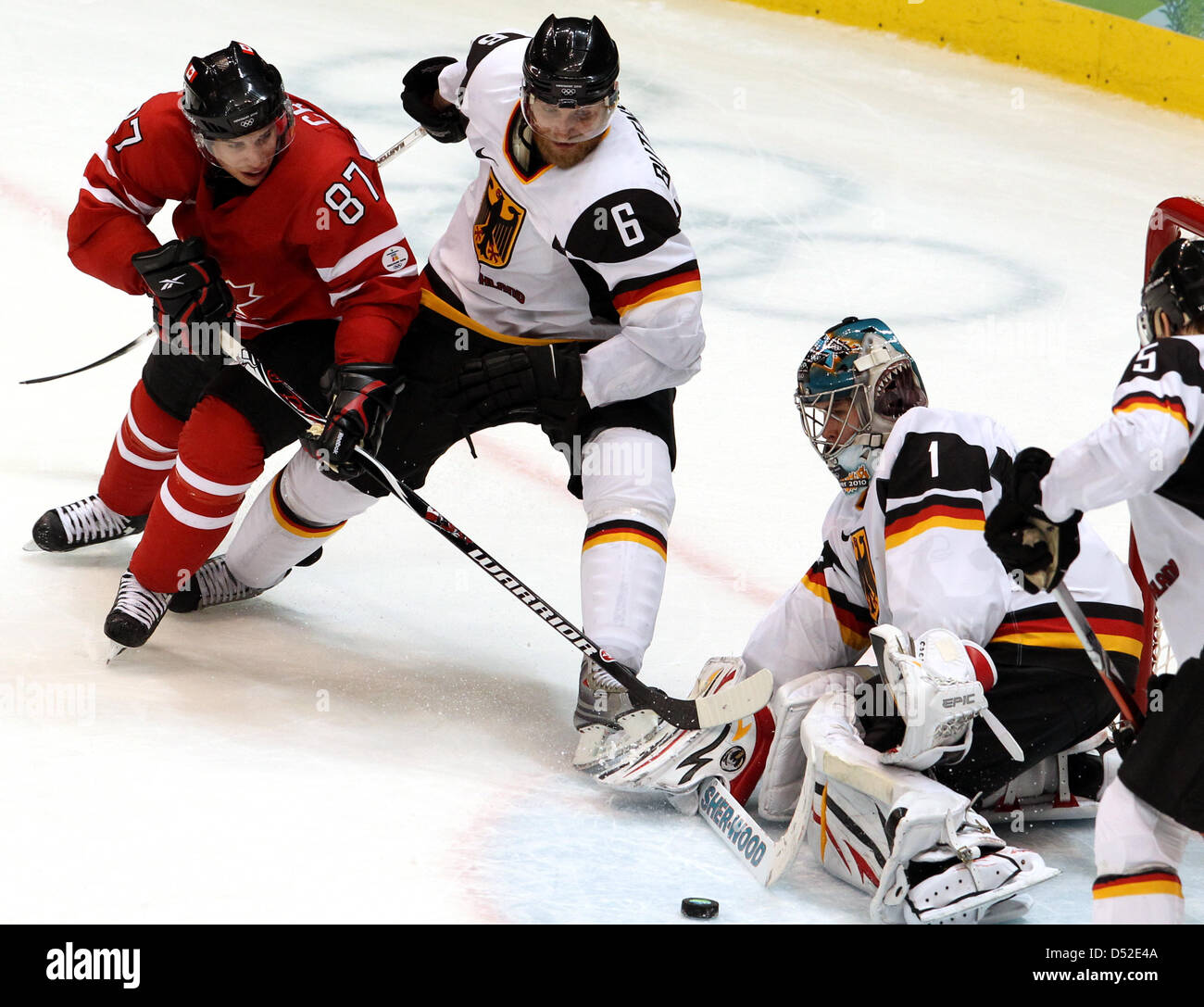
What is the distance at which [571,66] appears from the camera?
8.91ft

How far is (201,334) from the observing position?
297 centimetres

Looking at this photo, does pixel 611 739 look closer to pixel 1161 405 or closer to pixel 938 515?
pixel 938 515

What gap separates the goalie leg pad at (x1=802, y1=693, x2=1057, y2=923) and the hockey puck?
228mm

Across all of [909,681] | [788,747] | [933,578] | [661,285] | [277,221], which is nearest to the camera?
[909,681]

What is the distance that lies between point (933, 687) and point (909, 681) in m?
0.04

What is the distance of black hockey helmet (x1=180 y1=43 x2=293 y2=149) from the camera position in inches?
107

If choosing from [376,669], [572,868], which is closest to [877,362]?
[572,868]
